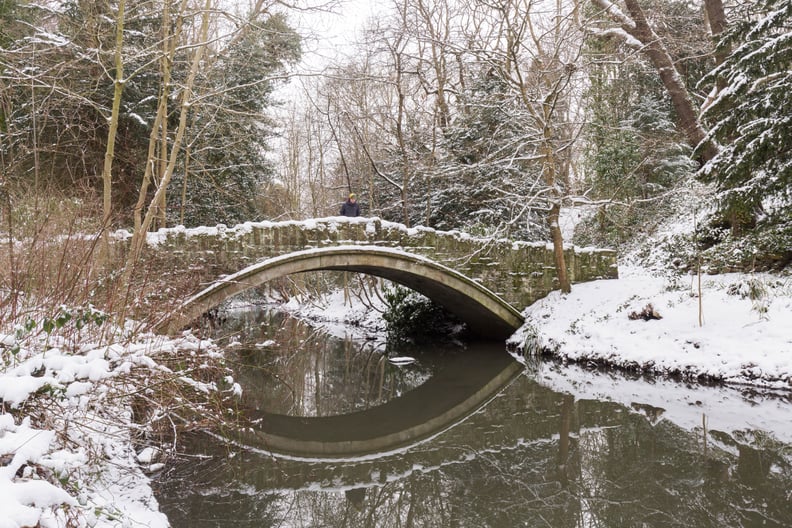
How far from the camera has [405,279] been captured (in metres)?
11.3

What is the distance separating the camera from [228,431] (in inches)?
227

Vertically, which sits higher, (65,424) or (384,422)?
(65,424)

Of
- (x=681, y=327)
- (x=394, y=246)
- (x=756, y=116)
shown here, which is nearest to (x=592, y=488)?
(x=681, y=327)

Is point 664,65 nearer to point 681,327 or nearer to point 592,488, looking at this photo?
point 681,327

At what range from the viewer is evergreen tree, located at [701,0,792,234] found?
7527 millimetres

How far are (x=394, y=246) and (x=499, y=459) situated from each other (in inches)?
211

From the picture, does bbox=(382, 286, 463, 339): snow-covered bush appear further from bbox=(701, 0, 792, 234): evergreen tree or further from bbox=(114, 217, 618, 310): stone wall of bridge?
bbox=(701, 0, 792, 234): evergreen tree

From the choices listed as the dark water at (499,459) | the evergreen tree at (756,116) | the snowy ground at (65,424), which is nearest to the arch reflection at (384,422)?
the dark water at (499,459)

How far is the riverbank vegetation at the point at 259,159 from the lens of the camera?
3.23m

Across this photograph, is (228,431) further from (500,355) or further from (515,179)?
(515,179)

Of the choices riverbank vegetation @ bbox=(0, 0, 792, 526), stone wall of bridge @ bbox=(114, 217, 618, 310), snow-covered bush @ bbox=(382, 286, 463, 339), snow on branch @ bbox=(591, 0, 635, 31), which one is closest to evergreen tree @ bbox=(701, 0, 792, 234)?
riverbank vegetation @ bbox=(0, 0, 792, 526)

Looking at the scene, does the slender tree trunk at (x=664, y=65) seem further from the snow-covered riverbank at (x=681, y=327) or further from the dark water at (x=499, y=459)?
the dark water at (x=499, y=459)

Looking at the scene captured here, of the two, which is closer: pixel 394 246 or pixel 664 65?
pixel 394 246

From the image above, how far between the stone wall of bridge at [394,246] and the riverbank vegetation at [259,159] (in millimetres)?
543
